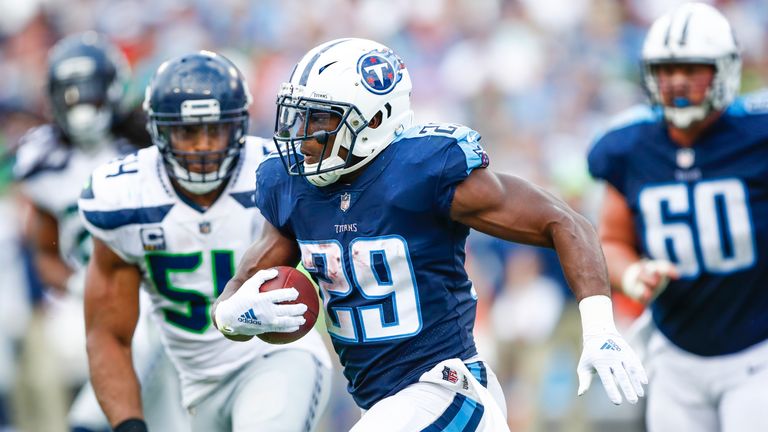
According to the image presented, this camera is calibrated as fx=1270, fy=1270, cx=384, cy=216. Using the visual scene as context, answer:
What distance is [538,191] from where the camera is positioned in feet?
12.2

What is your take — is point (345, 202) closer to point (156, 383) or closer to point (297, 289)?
point (297, 289)

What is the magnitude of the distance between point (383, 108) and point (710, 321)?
5.89 ft

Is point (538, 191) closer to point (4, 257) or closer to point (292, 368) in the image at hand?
point (292, 368)

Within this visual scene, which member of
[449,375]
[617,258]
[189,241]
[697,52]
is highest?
[697,52]

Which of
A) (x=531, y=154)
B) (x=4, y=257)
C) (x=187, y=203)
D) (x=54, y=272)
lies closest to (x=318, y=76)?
(x=187, y=203)

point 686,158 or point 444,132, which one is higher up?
point 444,132

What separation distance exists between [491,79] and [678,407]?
5.24 meters

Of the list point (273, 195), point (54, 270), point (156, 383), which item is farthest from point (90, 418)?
point (273, 195)

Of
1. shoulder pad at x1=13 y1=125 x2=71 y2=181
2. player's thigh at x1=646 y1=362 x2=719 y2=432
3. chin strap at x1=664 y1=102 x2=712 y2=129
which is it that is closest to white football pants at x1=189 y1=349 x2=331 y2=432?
player's thigh at x1=646 y1=362 x2=719 y2=432

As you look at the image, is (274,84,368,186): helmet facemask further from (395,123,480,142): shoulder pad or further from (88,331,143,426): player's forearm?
(88,331,143,426): player's forearm

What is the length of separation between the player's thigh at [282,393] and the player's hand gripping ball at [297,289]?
515mm

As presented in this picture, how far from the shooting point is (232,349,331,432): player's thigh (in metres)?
4.30

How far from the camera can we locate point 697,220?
491cm

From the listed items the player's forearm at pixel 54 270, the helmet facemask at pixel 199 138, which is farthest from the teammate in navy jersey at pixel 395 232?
the player's forearm at pixel 54 270
